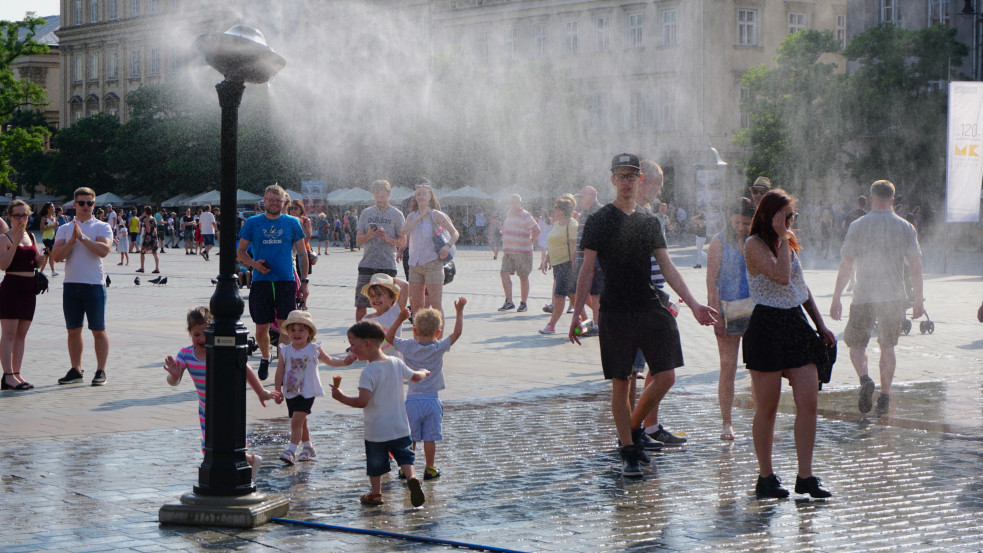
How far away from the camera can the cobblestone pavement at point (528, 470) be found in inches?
213

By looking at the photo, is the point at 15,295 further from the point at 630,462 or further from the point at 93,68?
the point at 93,68

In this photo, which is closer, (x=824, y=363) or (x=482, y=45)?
(x=824, y=363)

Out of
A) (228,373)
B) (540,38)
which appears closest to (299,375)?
(228,373)

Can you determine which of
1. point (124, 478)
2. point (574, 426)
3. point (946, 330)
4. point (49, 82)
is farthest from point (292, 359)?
point (49, 82)

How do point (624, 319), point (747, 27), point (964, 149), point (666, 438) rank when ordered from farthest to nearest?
point (747, 27) < point (964, 149) < point (666, 438) < point (624, 319)

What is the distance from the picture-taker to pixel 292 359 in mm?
7125

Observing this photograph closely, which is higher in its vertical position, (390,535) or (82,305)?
(82,305)

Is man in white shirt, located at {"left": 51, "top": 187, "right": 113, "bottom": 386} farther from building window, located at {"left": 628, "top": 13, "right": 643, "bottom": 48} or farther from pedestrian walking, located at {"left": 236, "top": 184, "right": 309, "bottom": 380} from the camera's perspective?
building window, located at {"left": 628, "top": 13, "right": 643, "bottom": 48}

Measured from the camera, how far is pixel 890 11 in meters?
50.4

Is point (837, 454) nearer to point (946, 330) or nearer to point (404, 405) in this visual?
point (404, 405)

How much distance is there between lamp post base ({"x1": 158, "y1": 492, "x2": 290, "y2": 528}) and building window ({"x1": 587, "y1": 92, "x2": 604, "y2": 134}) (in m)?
51.7

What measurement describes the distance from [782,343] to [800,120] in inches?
1656

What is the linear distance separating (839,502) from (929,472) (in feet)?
3.42

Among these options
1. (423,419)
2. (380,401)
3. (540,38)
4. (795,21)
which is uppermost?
(795,21)
